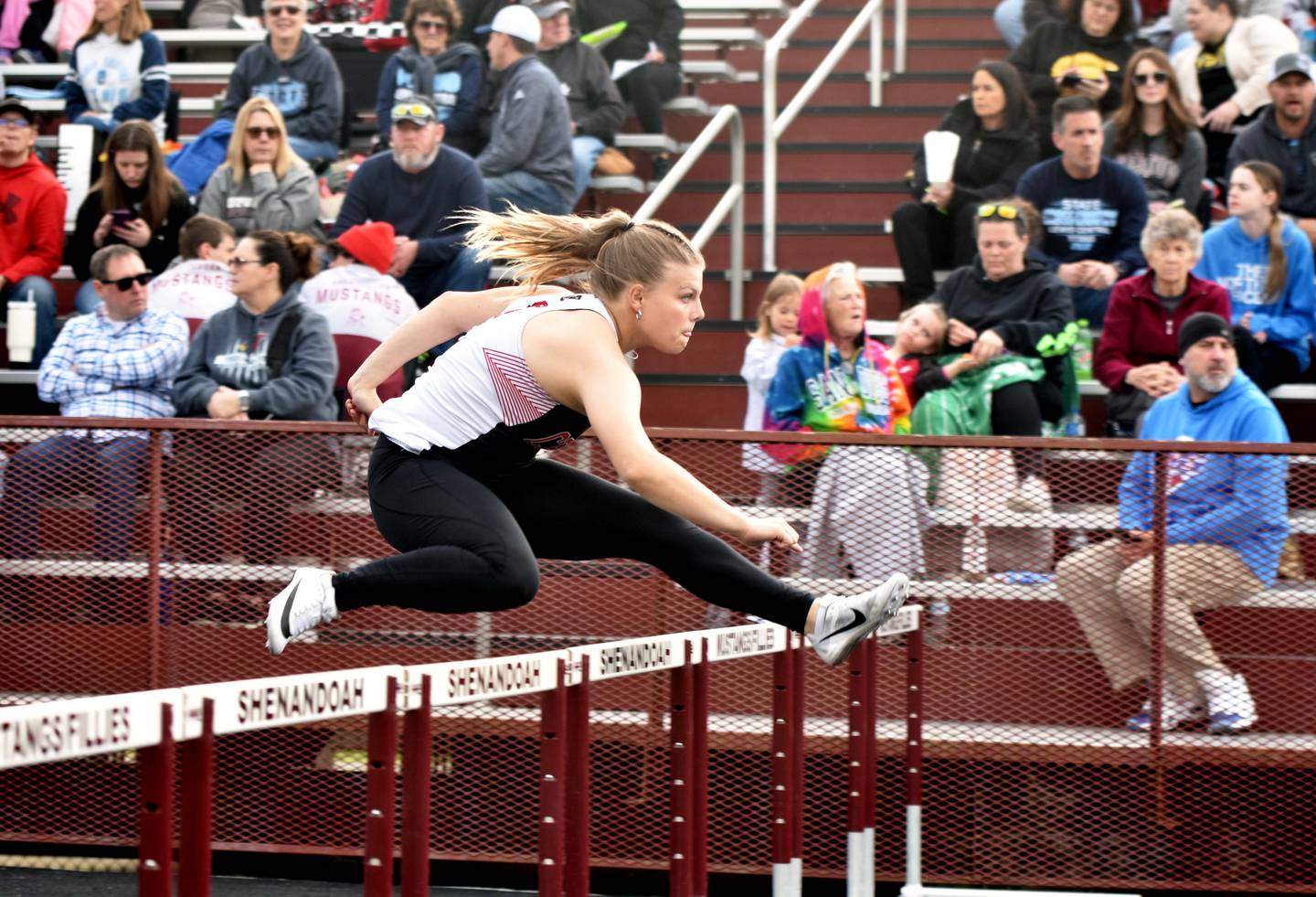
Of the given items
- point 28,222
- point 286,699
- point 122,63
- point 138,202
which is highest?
point 122,63

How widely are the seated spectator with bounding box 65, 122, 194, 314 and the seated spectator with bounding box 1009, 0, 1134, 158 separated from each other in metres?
4.73

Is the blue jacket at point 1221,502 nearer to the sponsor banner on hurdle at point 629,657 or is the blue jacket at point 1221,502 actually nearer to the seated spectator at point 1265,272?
the seated spectator at point 1265,272

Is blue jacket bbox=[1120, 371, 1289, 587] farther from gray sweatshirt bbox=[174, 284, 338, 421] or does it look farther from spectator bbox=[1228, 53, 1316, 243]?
gray sweatshirt bbox=[174, 284, 338, 421]

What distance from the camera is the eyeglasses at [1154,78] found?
8.87 metres

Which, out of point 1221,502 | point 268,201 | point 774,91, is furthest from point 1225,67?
point 268,201

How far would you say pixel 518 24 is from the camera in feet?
31.7

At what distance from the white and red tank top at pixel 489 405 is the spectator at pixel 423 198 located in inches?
166

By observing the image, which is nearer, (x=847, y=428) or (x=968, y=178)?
(x=847, y=428)

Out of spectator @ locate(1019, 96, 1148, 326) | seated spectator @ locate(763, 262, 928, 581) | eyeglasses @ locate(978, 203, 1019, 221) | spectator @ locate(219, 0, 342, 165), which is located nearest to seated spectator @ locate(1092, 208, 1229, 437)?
eyeglasses @ locate(978, 203, 1019, 221)

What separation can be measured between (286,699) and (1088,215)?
21.3 ft

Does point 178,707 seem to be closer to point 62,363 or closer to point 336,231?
point 62,363

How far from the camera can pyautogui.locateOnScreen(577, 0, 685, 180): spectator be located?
11.0 metres

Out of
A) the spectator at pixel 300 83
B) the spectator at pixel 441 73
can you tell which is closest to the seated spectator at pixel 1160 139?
the spectator at pixel 441 73

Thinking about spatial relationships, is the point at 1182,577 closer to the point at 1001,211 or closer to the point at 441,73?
the point at 1001,211
